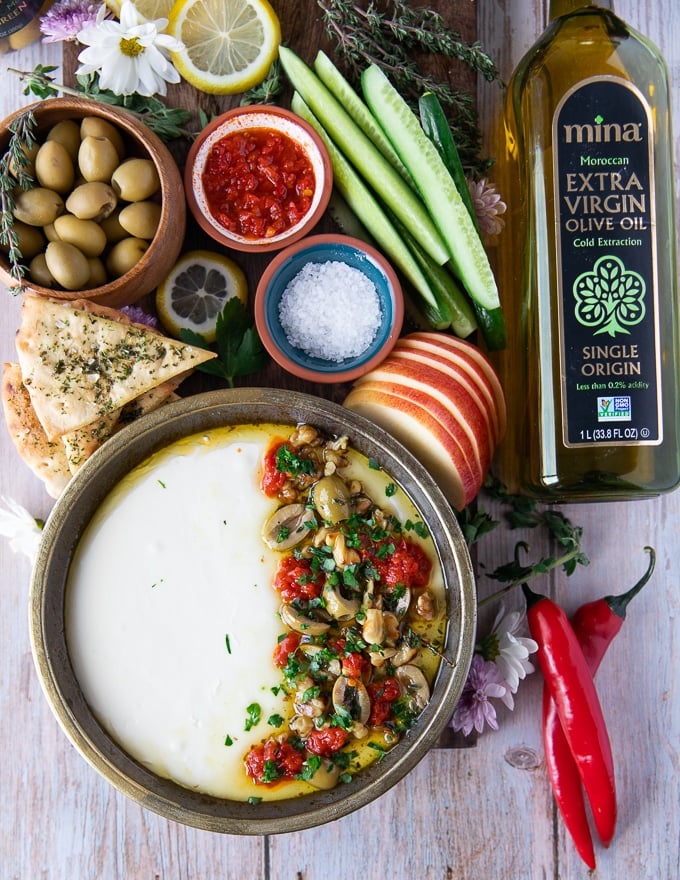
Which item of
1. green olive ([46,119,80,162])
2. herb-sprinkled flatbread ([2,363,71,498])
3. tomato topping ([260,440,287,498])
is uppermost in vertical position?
green olive ([46,119,80,162])

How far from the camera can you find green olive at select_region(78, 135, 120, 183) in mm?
1905

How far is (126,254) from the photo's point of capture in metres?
1.96

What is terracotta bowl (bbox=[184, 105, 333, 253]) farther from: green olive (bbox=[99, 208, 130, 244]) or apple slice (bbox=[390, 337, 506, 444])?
apple slice (bbox=[390, 337, 506, 444])

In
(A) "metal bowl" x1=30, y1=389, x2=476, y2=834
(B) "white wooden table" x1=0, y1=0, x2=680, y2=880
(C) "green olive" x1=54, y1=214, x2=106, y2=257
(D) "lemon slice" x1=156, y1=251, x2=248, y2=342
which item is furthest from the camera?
(B) "white wooden table" x1=0, y1=0, x2=680, y2=880

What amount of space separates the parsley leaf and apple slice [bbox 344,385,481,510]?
0.92 ft

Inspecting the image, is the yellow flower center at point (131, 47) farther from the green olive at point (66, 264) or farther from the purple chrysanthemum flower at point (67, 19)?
the green olive at point (66, 264)

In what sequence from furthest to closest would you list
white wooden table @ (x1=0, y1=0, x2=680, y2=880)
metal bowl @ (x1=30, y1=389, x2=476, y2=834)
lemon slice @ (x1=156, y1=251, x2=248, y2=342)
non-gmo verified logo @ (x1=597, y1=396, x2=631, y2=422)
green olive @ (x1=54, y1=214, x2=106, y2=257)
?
white wooden table @ (x1=0, y1=0, x2=680, y2=880) → lemon slice @ (x1=156, y1=251, x2=248, y2=342) → non-gmo verified logo @ (x1=597, y1=396, x2=631, y2=422) → green olive @ (x1=54, y1=214, x2=106, y2=257) → metal bowl @ (x1=30, y1=389, x2=476, y2=834)

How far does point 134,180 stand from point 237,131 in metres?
Result: 0.32

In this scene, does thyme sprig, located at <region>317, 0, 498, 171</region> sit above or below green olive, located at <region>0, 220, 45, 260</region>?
above

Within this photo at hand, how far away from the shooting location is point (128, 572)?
74.5 inches

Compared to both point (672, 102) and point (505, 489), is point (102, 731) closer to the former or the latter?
point (505, 489)

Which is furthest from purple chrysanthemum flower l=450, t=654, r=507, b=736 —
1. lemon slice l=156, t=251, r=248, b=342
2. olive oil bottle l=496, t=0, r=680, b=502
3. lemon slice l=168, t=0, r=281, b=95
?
lemon slice l=168, t=0, r=281, b=95

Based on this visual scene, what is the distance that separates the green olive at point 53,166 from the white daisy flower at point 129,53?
0.21 meters

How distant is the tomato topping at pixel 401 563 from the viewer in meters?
1.89
